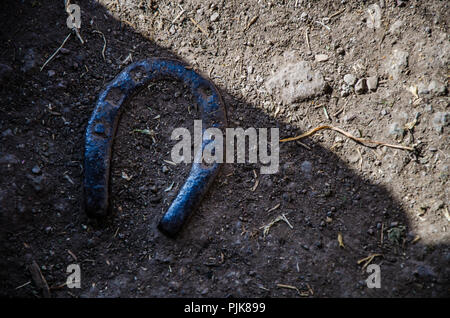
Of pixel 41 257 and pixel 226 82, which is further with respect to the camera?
pixel 226 82

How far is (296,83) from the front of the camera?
7.16ft

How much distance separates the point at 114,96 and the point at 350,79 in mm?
1583

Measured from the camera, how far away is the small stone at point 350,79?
215cm

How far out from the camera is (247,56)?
2.27m

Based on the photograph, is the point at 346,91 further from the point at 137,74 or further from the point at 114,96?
the point at 114,96

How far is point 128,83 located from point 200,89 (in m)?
0.48

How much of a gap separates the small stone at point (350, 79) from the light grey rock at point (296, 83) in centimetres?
15

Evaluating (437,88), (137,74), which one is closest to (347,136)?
(437,88)

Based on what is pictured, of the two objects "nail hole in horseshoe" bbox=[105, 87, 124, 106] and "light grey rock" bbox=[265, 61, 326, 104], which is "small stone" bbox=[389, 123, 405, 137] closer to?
"light grey rock" bbox=[265, 61, 326, 104]

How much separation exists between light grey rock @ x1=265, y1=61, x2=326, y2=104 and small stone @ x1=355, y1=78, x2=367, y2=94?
0.22 m

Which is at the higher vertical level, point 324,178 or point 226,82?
point 226,82

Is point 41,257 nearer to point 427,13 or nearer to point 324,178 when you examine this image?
point 324,178

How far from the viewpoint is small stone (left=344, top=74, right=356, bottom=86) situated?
2.15 m
